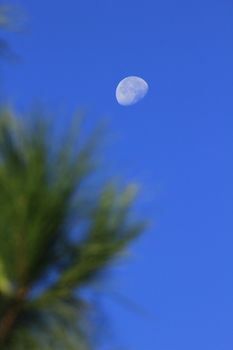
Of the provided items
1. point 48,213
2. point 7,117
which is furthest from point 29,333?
point 7,117

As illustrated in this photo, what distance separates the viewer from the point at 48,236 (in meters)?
2.05

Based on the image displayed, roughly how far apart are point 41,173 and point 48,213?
0.42 feet

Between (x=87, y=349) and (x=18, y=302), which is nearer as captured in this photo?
(x=18, y=302)

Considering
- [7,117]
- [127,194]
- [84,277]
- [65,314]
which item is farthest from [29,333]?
[7,117]

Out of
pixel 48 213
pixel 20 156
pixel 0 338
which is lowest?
pixel 0 338

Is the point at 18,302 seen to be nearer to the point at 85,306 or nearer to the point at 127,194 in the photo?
the point at 85,306

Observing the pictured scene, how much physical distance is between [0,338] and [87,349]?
0.32m

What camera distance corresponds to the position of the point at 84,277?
6.78 ft

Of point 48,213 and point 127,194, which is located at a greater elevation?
point 127,194

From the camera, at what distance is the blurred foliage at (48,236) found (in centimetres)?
198

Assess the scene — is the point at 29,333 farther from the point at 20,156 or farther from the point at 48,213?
the point at 20,156

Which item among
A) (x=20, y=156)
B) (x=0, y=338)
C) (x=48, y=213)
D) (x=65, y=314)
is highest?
(x=20, y=156)

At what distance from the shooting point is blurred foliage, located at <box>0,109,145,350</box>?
198cm

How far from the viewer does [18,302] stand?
6.43 ft
